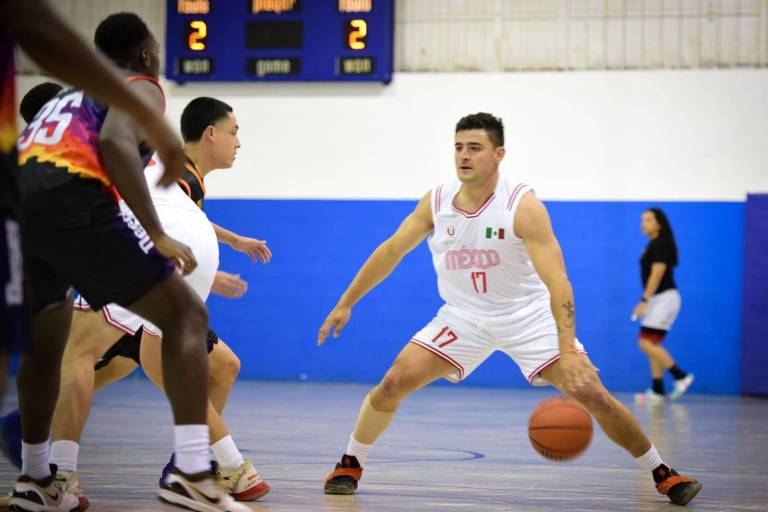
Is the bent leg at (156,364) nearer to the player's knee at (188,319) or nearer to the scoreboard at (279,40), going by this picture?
the player's knee at (188,319)

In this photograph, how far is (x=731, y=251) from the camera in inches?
454

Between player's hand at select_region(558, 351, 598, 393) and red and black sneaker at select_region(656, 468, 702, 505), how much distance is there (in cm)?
61

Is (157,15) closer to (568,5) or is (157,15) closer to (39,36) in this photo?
(568,5)

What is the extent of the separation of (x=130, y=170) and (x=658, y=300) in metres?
8.17

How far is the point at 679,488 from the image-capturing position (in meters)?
4.67

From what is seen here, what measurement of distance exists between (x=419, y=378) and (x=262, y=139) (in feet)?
26.6

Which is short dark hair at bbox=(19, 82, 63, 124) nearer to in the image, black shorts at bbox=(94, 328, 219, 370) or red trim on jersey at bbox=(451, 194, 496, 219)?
black shorts at bbox=(94, 328, 219, 370)

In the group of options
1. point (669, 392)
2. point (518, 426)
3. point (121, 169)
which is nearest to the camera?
point (121, 169)

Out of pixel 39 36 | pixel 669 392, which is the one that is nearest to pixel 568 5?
pixel 669 392

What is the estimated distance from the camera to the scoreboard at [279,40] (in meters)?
11.8

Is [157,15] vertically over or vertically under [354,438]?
over

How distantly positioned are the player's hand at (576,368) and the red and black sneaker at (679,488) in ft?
2.02

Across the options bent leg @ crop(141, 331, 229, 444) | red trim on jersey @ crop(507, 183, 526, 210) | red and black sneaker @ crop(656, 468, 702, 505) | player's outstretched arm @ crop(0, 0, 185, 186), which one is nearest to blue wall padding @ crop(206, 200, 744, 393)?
red trim on jersey @ crop(507, 183, 526, 210)

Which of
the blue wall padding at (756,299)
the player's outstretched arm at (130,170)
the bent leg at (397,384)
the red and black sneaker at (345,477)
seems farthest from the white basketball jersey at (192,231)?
the blue wall padding at (756,299)
